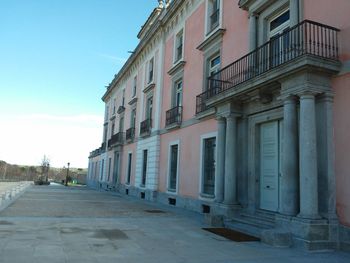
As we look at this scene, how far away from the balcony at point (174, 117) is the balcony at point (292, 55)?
18.9 ft

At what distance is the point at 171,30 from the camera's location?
63.8 ft

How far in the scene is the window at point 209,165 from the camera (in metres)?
13.7

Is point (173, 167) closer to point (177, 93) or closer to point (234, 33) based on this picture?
point (177, 93)

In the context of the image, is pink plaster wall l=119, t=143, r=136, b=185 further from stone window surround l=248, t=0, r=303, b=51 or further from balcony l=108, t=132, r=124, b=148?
stone window surround l=248, t=0, r=303, b=51

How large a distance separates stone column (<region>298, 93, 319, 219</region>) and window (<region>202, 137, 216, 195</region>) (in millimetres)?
5789

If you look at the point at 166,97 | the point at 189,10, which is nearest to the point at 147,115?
the point at 166,97

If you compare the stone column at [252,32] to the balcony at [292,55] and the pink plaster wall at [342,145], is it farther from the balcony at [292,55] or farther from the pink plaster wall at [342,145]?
the pink plaster wall at [342,145]

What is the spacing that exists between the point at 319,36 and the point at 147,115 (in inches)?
573

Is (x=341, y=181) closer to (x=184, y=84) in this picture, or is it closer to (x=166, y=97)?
(x=184, y=84)

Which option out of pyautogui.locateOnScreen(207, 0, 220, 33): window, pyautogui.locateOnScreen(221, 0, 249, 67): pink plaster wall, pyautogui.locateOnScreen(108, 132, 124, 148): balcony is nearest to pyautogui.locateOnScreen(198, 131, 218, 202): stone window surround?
pyautogui.locateOnScreen(221, 0, 249, 67): pink plaster wall

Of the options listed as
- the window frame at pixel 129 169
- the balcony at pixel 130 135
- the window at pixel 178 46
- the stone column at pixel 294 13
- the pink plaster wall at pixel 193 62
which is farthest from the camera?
the window frame at pixel 129 169

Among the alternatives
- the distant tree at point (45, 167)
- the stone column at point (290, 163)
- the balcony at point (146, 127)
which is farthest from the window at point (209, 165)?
the distant tree at point (45, 167)

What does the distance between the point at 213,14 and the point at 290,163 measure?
28.1 ft

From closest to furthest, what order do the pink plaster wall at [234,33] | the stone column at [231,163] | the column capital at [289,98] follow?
the column capital at [289,98]
the stone column at [231,163]
the pink plaster wall at [234,33]
